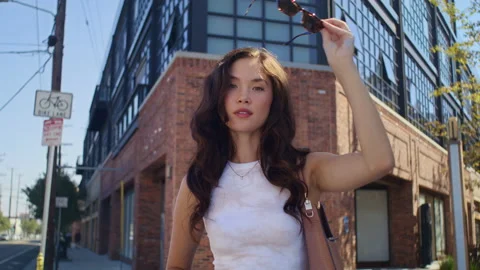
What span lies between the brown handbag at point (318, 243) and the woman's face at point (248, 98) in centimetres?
31

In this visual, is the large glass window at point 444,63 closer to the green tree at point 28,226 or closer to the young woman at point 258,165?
the young woman at point 258,165

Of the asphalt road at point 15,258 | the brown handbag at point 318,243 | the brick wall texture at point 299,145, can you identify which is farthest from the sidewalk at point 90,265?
the brown handbag at point 318,243

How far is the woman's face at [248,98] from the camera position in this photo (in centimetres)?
185

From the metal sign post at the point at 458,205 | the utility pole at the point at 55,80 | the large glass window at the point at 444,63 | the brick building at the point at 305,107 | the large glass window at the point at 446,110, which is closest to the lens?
the metal sign post at the point at 458,205

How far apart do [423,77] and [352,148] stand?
35.6ft

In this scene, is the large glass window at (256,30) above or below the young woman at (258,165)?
above

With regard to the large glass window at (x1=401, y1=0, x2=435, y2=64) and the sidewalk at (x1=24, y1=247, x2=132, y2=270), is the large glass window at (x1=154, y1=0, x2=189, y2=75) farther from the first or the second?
the large glass window at (x1=401, y1=0, x2=435, y2=64)

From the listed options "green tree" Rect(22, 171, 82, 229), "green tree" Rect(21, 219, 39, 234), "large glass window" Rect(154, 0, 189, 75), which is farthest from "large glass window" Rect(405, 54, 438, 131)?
"green tree" Rect(21, 219, 39, 234)

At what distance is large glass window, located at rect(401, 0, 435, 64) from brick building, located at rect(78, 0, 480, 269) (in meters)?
0.07

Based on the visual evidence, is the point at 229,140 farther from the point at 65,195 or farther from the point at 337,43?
the point at 65,195

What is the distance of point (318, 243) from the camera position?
1.69m

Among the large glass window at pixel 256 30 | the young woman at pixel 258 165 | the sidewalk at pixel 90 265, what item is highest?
the large glass window at pixel 256 30

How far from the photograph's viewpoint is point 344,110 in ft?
47.5

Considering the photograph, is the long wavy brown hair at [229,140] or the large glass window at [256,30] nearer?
the long wavy brown hair at [229,140]
